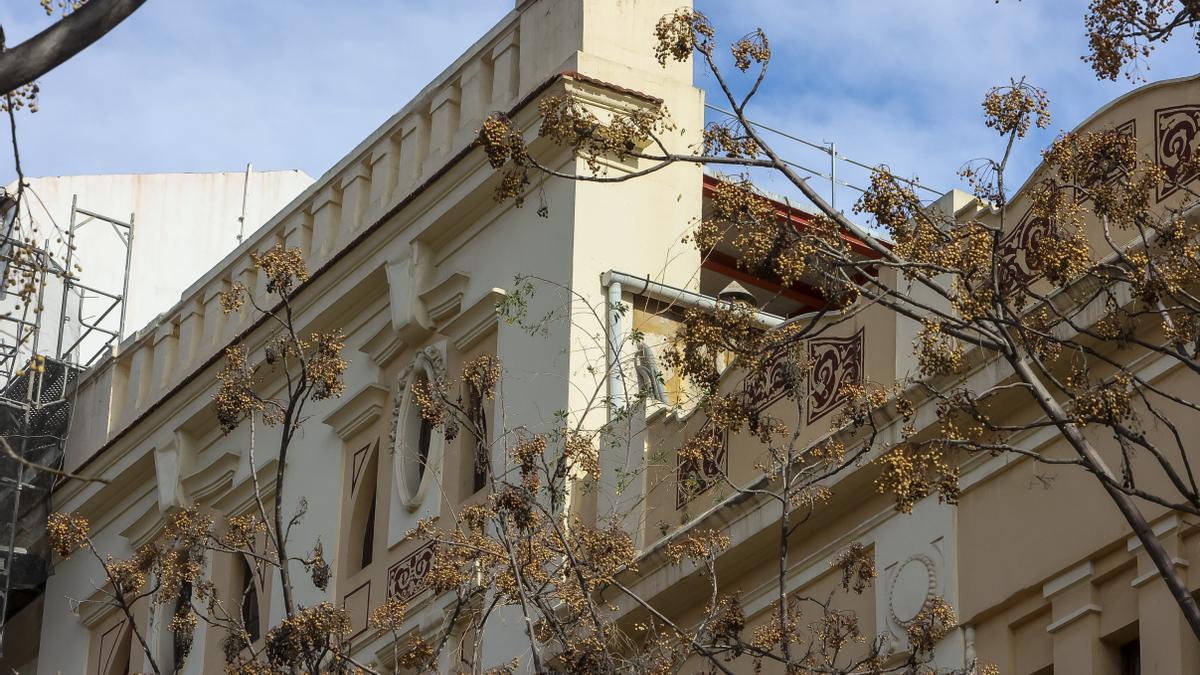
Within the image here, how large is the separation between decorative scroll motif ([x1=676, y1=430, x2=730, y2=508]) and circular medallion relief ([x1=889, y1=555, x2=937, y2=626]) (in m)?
1.81

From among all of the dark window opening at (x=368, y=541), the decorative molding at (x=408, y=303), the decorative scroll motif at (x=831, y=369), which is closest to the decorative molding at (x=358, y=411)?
the decorative molding at (x=408, y=303)

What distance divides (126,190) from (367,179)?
10.5m

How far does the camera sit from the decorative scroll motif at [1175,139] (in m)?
15.6

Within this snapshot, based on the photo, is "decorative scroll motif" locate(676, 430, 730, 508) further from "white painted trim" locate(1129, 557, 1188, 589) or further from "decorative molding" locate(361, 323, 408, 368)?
"decorative molding" locate(361, 323, 408, 368)

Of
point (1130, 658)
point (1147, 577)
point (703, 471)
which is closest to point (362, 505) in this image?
point (703, 471)

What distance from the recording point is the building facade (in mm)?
16312

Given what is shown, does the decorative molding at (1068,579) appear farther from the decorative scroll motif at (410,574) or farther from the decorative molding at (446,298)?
the decorative molding at (446,298)

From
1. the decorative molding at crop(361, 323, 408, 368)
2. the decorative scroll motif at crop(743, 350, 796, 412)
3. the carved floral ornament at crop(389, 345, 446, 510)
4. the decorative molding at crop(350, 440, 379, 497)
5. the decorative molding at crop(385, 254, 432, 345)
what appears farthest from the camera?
the decorative molding at crop(350, 440, 379, 497)

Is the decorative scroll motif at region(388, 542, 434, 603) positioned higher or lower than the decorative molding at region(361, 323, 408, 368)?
lower

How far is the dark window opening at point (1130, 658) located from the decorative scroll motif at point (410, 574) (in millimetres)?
7421

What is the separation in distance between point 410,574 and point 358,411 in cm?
221

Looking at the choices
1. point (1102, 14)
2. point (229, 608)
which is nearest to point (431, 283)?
point (229, 608)

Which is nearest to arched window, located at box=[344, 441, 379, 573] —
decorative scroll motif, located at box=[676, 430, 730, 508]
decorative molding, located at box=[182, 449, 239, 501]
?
decorative molding, located at box=[182, 449, 239, 501]

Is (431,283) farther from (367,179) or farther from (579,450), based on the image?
(579,450)
